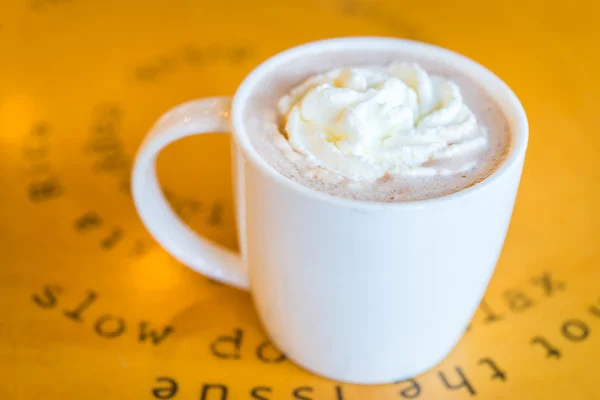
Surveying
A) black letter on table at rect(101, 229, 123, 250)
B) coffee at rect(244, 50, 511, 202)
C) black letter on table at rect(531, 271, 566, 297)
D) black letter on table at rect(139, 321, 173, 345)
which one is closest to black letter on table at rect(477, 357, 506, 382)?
black letter on table at rect(531, 271, 566, 297)

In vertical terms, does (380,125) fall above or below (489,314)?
above

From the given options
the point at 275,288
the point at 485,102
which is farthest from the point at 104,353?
the point at 485,102

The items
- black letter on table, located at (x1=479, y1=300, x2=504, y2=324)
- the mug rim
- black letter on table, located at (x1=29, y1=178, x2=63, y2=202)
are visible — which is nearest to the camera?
the mug rim

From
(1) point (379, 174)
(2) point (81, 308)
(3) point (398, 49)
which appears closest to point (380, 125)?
(1) point (379, 174)

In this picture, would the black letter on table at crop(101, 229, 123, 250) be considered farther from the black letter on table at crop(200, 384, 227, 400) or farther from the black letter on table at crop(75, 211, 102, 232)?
the black letter on table at crop(200, 384, 227, 400)

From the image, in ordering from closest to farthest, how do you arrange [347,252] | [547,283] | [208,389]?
1. [347,252]
2. [208,389]
3. [547,283]

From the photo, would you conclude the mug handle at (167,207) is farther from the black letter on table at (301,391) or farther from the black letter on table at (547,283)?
the black letter on table at (547,283)

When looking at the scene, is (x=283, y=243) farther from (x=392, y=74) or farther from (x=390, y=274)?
(x=392, y=74)

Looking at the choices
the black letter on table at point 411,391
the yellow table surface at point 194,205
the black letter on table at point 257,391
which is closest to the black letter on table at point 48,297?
the yellow table surface at point 194,205

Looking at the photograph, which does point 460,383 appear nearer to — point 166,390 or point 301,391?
point 301,391
